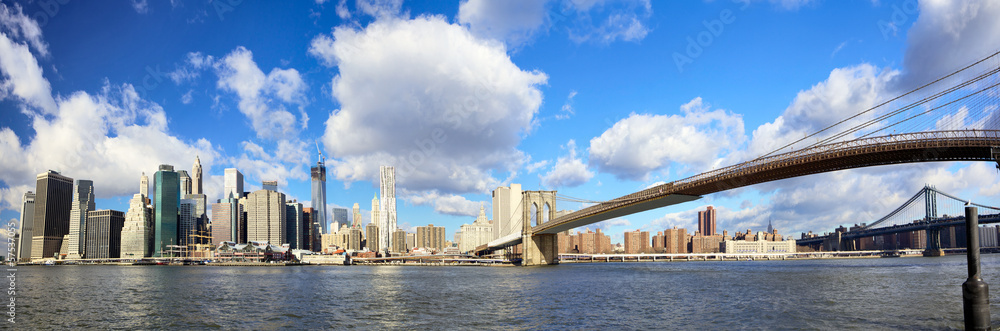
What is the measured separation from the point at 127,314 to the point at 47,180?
205055 mm

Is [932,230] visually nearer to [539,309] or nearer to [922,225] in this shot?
[922,225]

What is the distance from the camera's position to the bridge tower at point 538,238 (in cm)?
8725

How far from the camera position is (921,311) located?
21.5m

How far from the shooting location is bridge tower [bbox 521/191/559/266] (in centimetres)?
8725

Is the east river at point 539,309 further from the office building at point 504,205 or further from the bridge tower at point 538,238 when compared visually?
the office building at point 504,205

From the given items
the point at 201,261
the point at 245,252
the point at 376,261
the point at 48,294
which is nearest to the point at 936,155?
the point at 48,294

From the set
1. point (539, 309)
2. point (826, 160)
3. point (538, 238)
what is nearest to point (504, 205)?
point (538, 238)

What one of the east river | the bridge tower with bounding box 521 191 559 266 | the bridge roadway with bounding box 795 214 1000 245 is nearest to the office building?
the bridge tower with bounding box 521 191 559 266

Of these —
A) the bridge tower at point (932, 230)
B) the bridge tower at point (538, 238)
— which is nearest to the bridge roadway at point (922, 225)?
the bridge tower at point (932, 230)

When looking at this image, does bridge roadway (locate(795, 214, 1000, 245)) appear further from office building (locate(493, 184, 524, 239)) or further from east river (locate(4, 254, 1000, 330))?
east river (locate(4, 254, 1000, 330))

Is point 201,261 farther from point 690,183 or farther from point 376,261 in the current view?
point 690,183

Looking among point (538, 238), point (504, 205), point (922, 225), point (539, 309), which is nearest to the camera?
point (539, 309)

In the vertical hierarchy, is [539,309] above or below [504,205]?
below

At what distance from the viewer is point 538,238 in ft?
290
